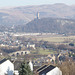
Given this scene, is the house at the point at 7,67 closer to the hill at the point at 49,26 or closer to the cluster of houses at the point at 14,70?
the cluster of houses at the point at 14,70

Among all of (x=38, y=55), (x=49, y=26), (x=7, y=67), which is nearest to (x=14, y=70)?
(x=7, y=67)

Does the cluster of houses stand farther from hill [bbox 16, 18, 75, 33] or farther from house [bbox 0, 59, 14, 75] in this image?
hill [bbox 16, 18, 75, 33]

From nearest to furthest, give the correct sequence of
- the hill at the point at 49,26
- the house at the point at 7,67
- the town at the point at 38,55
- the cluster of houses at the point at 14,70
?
the cluster of houses at the point at 14,70
the house at the point at 7,67
the town at the point at 38,55
the hill at the point at 49,26

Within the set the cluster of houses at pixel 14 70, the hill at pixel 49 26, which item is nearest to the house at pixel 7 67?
the cluster of houses at pixel 14 70

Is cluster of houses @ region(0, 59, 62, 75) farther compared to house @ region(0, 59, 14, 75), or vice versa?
house @ region(0, 59, 14, 75)

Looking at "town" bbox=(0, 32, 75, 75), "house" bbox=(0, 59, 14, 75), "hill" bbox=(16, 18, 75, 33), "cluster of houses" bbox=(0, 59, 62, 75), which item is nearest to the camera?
"cluster of houses" bbox=(0, 59, 62, 75)

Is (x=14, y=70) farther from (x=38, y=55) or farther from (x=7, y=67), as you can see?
(x=38, y=55)

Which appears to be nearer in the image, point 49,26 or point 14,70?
point 14,70

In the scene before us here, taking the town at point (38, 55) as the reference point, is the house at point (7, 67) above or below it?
above

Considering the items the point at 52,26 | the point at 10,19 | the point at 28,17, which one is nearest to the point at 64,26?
the point at 52,26

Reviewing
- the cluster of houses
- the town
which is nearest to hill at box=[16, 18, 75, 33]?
the town

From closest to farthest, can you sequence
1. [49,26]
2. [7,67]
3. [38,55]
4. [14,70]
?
1. [7,67]
2. [14,70]
3. [38,55]
4. [49,26]

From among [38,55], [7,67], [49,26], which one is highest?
[7,67]
